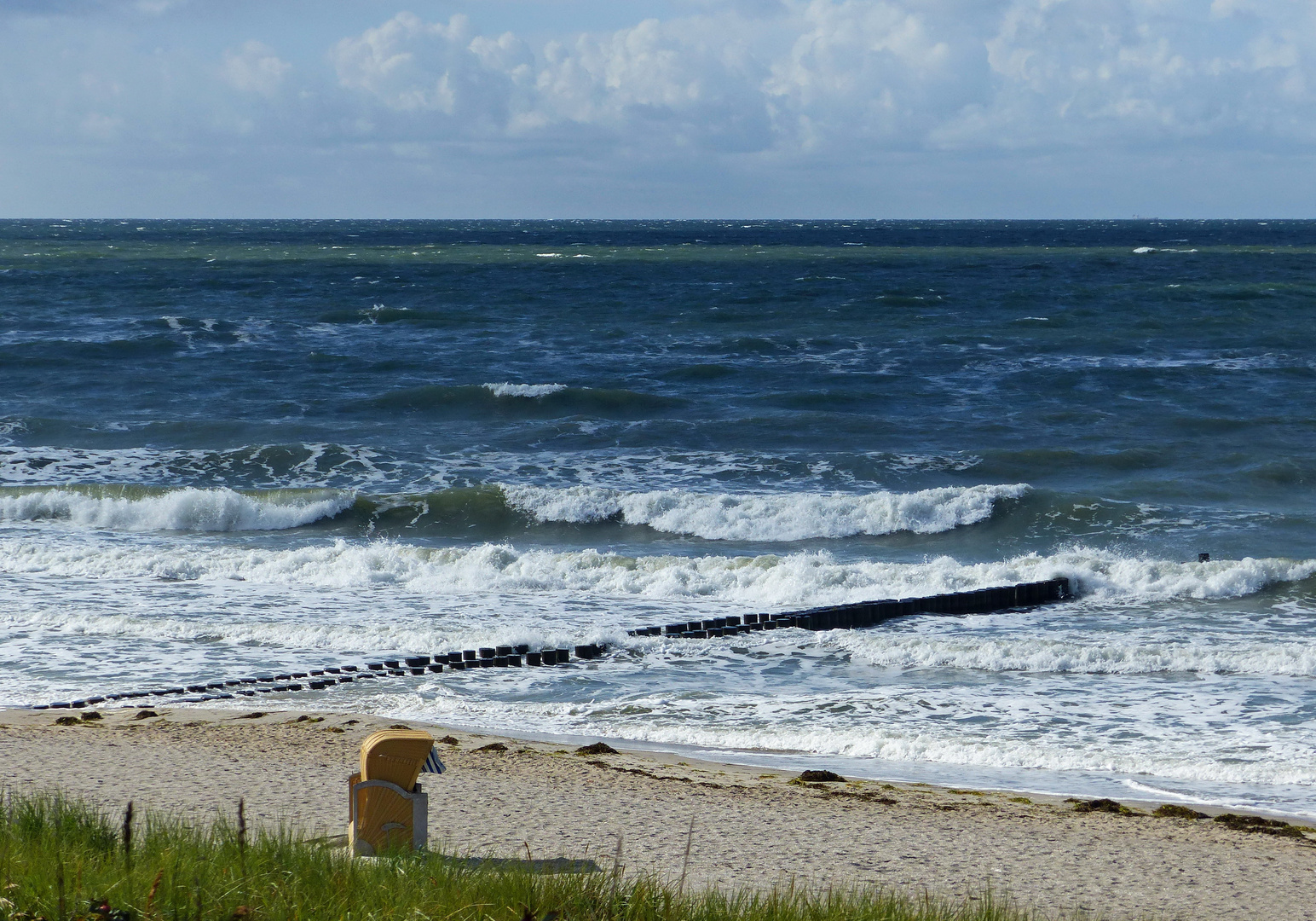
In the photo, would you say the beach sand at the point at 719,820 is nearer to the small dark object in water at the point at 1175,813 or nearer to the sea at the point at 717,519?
the small dark object in water at the point at 1175,813

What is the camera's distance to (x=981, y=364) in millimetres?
38094

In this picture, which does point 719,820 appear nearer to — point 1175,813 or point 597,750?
point 597,750

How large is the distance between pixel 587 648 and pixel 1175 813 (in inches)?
267

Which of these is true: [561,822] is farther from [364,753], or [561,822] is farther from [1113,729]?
[1113,729]

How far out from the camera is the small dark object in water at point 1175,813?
359 inches

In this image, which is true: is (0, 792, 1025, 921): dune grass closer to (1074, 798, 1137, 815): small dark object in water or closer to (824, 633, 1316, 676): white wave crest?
(1074, 798, 1137, 815): small dark object in water

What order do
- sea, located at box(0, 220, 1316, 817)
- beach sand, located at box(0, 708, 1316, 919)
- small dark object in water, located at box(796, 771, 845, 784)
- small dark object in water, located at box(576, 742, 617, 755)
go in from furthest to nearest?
sea, located at box(0, 220, 1316, 817) → small dark object in water, located at box(576, 742, 617, 755) → small dark object in water, located at box(796, 771, 845, 784) → beach sand, located at box(0, 708, 1316, 919)

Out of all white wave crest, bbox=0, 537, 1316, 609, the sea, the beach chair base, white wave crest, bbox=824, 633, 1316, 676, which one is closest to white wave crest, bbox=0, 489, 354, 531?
the sea

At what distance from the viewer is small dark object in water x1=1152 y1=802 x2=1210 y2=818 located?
9125 millimetres

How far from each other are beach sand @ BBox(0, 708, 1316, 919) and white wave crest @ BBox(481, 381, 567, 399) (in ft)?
75.3

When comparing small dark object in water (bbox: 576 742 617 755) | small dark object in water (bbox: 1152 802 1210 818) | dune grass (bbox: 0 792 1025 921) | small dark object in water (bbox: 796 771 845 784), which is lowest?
small dark object in water (bbox: 576 742 617 755)

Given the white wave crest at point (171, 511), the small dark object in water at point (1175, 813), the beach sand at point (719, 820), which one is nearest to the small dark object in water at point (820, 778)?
the beach sand at point (719, 820)

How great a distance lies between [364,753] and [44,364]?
36977mm

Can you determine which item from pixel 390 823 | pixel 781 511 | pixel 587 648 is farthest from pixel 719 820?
pixel 781 511
